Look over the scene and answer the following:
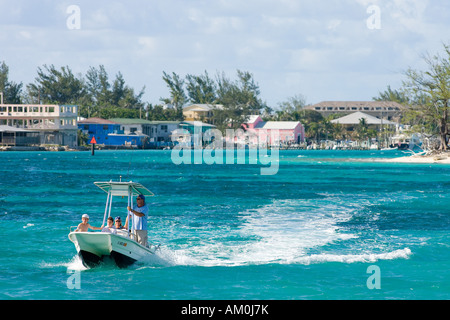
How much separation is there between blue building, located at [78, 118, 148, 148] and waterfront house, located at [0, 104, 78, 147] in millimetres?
9119

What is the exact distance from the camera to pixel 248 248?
26.8 metres

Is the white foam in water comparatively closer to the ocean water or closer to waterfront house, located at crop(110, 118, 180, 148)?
the ocean water

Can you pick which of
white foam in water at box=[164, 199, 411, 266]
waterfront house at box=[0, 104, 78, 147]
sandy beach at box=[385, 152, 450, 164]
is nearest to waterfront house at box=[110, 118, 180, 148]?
waterfront house at box=[0, 104, 78, 147]

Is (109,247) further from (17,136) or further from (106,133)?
(106,133)

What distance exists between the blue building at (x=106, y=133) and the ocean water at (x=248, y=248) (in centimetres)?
12404

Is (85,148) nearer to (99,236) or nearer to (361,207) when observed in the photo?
(361,207)

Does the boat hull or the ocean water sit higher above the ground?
the boat hull

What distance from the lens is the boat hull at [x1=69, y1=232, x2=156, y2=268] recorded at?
2039 centimetres

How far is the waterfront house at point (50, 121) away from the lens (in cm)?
15612

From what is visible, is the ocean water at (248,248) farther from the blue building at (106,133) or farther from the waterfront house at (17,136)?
the blue building at (106,133)

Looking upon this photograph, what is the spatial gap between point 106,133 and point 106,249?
158 meters

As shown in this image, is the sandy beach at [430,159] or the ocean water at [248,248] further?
the sandy beach at [430,159]

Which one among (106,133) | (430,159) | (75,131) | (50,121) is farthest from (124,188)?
(106,133)

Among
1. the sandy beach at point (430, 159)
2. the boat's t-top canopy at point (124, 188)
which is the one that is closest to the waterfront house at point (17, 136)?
the sandy beach at point (430, 159)
